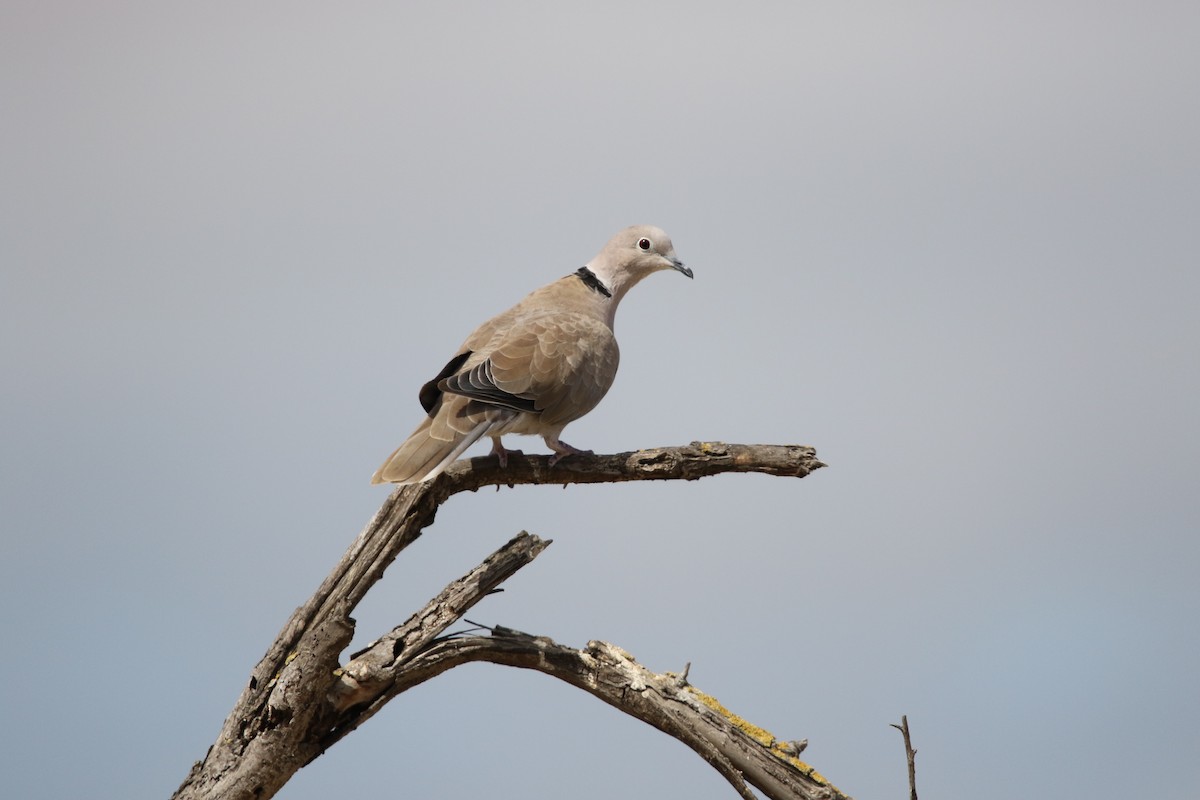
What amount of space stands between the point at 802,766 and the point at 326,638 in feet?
6.42

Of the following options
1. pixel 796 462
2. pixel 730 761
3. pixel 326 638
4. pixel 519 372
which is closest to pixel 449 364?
pixel 519 372

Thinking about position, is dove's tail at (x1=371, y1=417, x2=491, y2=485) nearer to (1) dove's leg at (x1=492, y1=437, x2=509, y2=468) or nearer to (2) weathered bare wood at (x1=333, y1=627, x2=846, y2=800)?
(1) dove's leg at (x1=492, y1=437, x2=509, y2=468)

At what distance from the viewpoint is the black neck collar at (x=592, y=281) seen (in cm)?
601

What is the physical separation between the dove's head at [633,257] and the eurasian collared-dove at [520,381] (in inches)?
11.4

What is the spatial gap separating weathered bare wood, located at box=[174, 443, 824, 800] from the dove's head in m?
1.47

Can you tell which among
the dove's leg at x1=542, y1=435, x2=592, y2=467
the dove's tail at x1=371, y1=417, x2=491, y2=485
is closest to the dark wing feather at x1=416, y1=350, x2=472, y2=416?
the dove's tail at x1=371, y1=417, x2=491, y2=485

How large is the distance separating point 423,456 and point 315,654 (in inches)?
36.0

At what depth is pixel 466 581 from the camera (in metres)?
4.89

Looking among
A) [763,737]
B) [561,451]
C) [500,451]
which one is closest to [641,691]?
[763,737]

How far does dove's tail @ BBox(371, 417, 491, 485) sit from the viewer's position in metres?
4.65

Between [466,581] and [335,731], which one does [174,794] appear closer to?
[335,731]

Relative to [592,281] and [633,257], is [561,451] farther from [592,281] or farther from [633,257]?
[633,257]

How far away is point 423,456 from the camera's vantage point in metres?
4.69

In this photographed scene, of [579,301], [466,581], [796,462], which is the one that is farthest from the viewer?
[579,301]
